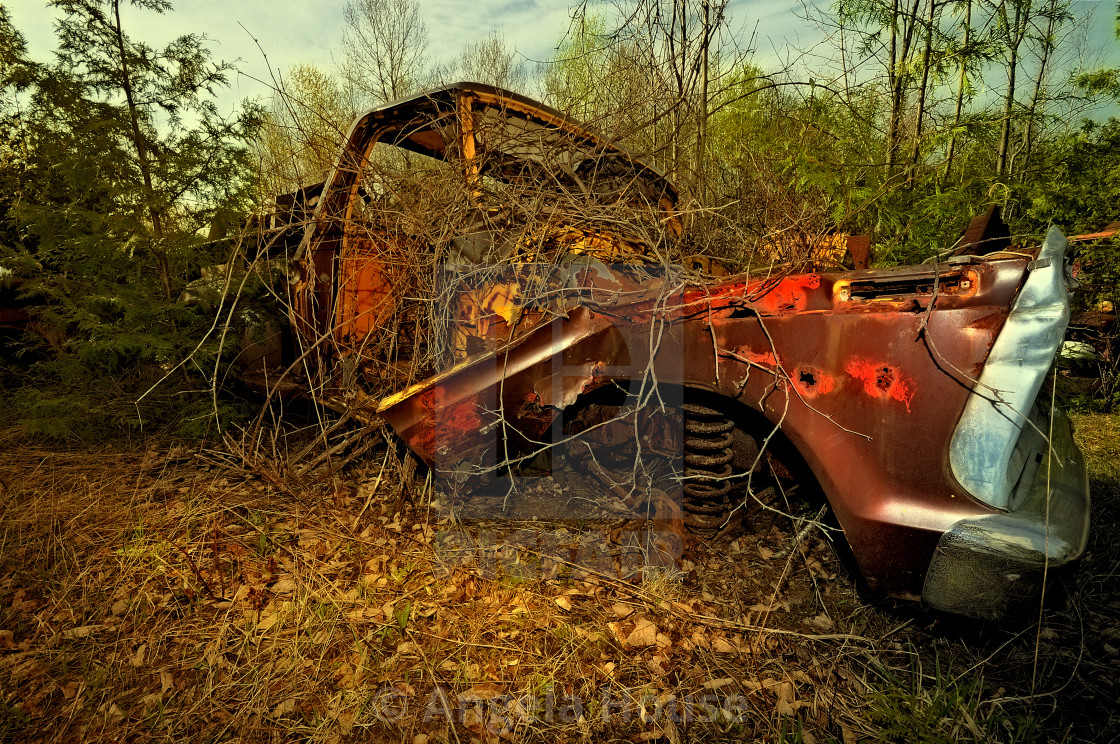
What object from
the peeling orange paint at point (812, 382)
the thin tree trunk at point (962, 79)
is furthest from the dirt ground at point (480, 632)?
the thin tree trunk at point (962, 79)

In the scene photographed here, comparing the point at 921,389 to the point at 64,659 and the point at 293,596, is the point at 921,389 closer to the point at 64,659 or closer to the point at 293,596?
the point at 293,596

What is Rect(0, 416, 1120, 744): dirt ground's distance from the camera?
175 cm

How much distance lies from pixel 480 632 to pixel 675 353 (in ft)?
4.34

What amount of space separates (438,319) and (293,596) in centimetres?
138

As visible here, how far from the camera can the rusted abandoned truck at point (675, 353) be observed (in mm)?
1597

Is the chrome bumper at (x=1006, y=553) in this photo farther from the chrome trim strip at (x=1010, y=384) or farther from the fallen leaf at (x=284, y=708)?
the fallen leaf at (x=284, y=708)

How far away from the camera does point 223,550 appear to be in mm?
2570

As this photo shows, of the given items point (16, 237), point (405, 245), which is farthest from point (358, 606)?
point (16, 237)

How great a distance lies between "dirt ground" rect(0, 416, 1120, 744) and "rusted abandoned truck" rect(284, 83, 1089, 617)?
1.04 ft

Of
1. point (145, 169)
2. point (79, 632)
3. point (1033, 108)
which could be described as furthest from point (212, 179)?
point (1033, 108)

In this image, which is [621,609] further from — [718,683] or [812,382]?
[812,382]

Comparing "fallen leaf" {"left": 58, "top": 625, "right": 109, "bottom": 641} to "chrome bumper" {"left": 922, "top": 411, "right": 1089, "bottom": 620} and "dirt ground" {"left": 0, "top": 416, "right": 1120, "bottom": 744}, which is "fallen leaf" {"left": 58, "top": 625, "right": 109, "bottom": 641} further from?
"chrome bumper" {"left": 922, "top": 411, "right": 1089, "bottom": 620}

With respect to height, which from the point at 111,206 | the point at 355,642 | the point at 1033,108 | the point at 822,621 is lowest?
the point at 822,621

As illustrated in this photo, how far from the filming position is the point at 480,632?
83.4 inches
